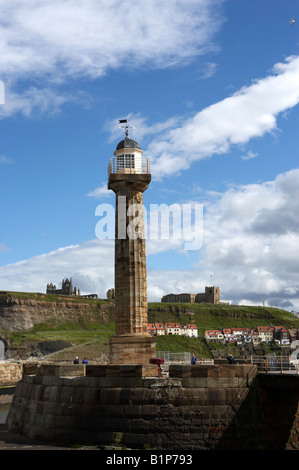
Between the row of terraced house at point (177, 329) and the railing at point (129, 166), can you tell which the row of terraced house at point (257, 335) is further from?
the railing at point (129, 166)

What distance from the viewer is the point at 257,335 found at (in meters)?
138

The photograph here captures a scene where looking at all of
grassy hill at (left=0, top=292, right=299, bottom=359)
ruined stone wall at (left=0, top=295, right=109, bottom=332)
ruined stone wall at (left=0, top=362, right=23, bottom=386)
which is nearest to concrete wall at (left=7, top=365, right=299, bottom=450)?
ruined stone wall at (left=0, top=362, right=23, bottom=386)

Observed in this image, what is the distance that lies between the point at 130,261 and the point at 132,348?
4.26 m

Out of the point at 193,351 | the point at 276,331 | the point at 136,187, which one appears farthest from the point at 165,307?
the point at 136,187

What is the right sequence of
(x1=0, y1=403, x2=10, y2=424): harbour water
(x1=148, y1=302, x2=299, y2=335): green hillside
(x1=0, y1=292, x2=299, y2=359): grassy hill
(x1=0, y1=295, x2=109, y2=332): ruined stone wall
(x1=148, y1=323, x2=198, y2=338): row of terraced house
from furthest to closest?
(x1=148, y1=302, x2=299, y2=335): green hillside < (x1=148, y1=323, x2=198, y2=338): row of terraced house < (x1=0, y1=295, x2=109, y2=332): ruined stone wall < (x1=0, y1=292, x2=299, y2=359): grassy hill < (x1=0, y1=403, x2=10, y2=424): harbour water

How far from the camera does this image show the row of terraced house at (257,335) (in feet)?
422

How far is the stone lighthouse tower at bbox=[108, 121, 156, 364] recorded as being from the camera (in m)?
24.5

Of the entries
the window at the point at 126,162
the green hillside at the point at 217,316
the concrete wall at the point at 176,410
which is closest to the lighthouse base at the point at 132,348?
the concrete wall at the point at 176,410

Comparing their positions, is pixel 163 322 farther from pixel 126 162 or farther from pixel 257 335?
pixel 126 162

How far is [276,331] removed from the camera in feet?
459

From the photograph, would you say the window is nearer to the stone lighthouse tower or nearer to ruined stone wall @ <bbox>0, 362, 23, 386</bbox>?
the stone lighthouse tower

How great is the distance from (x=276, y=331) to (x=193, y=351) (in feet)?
154

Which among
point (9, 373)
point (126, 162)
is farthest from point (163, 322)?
point (126, 162)

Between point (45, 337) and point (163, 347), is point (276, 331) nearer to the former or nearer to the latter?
point (163, 347)
